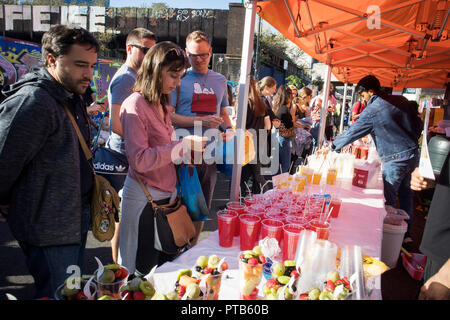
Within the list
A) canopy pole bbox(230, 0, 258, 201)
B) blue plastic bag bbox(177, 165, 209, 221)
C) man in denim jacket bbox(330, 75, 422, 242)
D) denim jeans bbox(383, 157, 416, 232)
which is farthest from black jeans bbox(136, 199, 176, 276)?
denim jeans bbox(383, 157, 416, 232)

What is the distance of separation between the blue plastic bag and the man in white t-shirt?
1.67ft

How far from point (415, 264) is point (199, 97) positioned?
2681 millimetres

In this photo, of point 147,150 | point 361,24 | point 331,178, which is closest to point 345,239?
point 331,178

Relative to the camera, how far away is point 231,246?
1.61m

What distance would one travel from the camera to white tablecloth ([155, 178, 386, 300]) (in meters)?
1.25

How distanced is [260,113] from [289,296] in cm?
313

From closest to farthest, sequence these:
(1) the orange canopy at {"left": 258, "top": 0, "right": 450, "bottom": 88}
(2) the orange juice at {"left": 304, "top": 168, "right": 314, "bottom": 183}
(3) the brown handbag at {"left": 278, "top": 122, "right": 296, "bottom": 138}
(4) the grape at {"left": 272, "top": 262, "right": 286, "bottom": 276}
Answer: (4) the grape at {"left": 272, "top": 262, "right": 286, "bottom": 276} → (2) the orange juice at {"left": 304, "top": 168, "right": 314, "bottom": 183} → (1) the orange canopy at {"left": 258, "top": 0, "right": 450, "bottom": 88} → (3) the brown handbag at {"left": 278, "top": 122, "right": 296, "bottom": 138}

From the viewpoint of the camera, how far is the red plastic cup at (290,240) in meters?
1.41

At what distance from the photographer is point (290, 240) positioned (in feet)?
4.66

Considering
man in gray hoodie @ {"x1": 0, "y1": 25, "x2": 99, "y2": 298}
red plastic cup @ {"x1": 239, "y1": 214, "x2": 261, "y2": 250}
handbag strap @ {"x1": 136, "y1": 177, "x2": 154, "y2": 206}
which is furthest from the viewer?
handbag strap @ {"x1": 136, "y1": 177, "x2": 154, "y2": 206}

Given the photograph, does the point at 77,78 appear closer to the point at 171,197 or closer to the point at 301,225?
the point at 171,197

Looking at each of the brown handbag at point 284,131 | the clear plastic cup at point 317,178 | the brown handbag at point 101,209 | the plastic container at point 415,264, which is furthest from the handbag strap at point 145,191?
the brown handbag at point 284,131

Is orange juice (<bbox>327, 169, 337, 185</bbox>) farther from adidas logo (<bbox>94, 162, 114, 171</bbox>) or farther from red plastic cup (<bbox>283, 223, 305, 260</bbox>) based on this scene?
adidas logo (<bbox>94, 162, 114, 171</bbox>)
